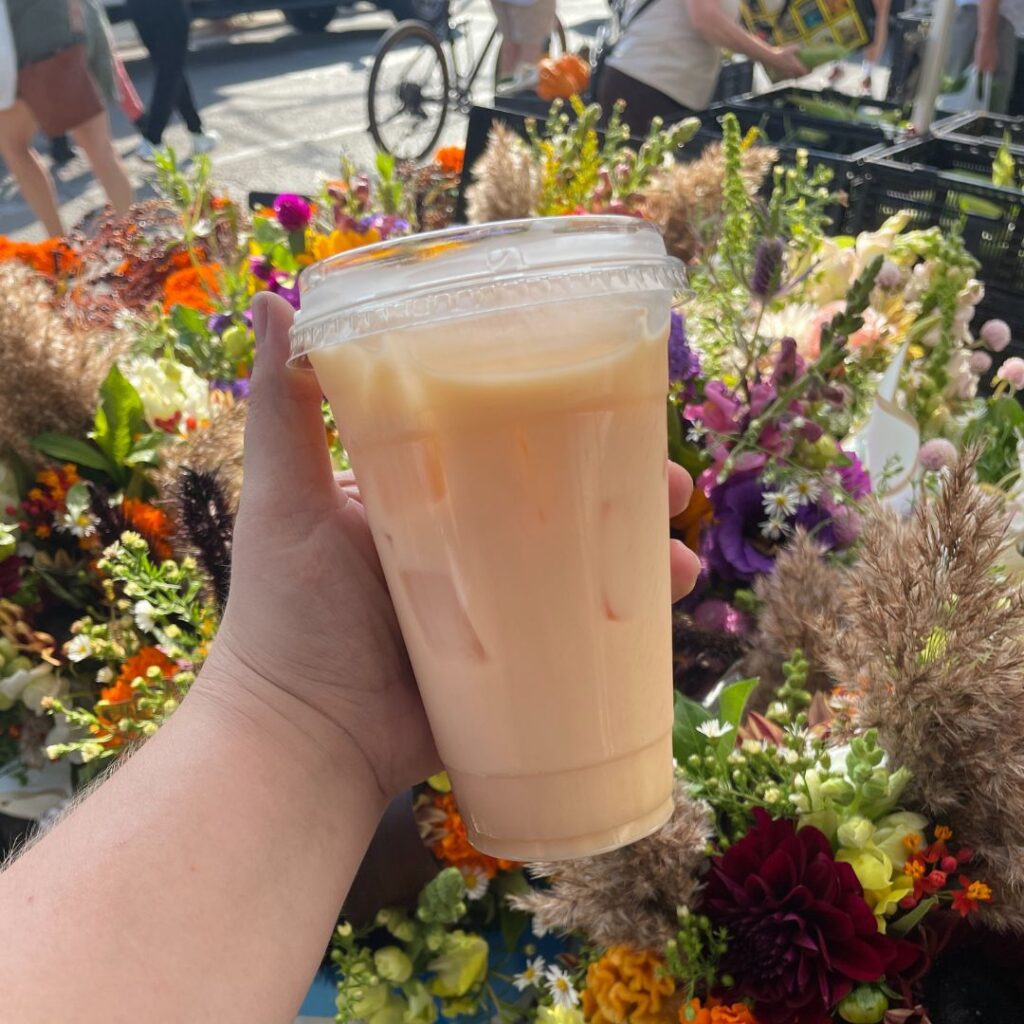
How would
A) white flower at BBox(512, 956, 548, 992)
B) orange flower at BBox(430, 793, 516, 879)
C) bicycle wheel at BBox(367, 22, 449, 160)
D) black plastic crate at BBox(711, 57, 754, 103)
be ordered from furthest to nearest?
bicycle wheel at BBox(367, 22, 449, 160) < black plastic crate at BBox(711, 57, 754, 103) < orange flower at BBox(430, 793, 516, 879) < white flower at BBox(512, 956, 548, 992)

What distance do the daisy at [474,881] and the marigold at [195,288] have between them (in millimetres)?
1144

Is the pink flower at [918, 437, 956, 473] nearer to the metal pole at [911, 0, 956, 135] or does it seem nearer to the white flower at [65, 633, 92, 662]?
the white flower at [65, 633, 92, 662]

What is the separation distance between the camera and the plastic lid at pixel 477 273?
2.26 ft

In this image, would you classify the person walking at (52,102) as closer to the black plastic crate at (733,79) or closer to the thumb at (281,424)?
the black plastic crate at (733,79)

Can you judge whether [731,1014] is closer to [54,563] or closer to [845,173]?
[54,563]

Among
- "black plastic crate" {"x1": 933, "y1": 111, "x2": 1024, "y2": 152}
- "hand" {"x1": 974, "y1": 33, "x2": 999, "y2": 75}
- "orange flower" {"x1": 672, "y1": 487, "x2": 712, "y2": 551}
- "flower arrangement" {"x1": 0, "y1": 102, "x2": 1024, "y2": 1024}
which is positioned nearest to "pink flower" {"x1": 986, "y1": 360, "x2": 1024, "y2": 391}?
"flower arrangement" {"x1": 0, "y1": 102, "x2": 1024, "y2": 1024}

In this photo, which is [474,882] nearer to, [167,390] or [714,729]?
[714,729]

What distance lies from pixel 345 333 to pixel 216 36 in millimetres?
12185

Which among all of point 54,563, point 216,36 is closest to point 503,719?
point 54,563

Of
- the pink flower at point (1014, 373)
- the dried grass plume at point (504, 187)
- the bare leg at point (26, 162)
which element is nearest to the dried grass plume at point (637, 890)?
the pink flower at point (1014, 373)

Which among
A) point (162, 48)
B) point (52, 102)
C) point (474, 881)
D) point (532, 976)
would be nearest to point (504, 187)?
point (474, 881)

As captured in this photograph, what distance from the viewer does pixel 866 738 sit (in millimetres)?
836

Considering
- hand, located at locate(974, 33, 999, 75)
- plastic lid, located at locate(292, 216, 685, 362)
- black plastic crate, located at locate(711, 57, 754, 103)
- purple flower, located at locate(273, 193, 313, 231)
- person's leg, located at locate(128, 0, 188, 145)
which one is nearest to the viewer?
plastic lid, located at locate(292, 216, 685, 362)

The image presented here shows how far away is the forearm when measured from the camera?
27.6 inches
